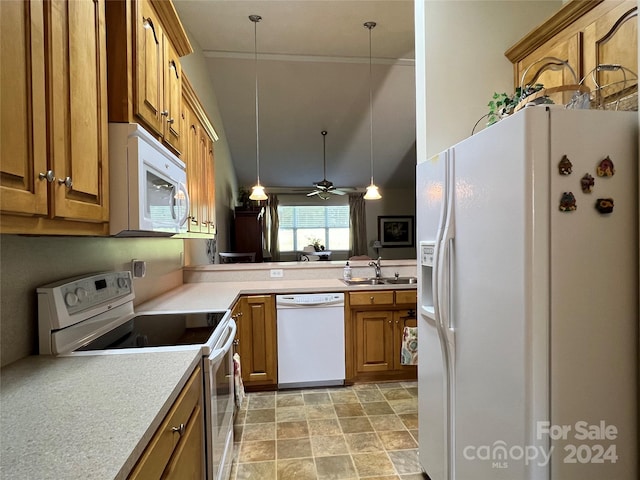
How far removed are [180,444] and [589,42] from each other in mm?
2294

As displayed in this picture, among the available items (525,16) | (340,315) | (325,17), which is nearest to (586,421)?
(340,315)

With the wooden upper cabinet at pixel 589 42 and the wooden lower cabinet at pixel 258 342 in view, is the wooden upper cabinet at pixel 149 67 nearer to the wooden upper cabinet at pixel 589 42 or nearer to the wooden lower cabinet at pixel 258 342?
the wooden lower cabinet at pixel 258 342

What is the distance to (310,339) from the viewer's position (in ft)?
9.07

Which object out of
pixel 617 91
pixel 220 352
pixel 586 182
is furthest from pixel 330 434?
pixel 617 91

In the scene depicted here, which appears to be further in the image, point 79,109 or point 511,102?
point 511,102

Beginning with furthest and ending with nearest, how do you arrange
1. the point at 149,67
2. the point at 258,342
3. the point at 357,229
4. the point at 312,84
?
the point at 357,229 → the point at 312,84 → the point at 258,342 → the point at 149,67

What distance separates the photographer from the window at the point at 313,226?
8102mm

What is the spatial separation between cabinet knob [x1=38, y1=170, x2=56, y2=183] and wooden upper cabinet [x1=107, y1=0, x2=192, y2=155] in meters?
0.46

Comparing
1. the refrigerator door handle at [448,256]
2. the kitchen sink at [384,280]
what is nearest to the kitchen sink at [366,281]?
the kitchen sink at [384,280]

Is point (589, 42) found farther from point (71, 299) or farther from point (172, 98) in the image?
point (71, 299)

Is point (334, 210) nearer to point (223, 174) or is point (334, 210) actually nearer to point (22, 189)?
point (223, 174)

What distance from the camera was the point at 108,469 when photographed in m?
0.59

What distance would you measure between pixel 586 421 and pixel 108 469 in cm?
131

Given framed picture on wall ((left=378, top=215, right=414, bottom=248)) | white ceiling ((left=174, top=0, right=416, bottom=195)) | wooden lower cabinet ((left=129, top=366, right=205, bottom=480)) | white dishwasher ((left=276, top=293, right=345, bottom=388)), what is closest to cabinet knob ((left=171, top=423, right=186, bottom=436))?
wooden lower cabinet ((left=129, top=366, right=205, bottom=480))
